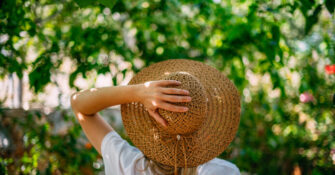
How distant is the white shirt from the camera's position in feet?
4.12

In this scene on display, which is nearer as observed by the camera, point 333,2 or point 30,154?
point 333,2

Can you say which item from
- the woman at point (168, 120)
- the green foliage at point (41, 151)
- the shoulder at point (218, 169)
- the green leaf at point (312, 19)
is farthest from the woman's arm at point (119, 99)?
the green foliage at point (41, 151)

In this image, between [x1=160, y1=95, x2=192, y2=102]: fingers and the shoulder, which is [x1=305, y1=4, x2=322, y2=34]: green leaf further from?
[x1=160, y1=95, x2=192, y2=102]: fingers

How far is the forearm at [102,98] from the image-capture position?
117cm

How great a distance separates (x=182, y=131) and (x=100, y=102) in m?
0.40

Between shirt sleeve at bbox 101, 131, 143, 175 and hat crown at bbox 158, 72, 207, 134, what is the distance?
31 cm

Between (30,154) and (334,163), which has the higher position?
(30,154)

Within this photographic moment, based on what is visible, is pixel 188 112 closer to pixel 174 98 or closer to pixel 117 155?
pixel 174 98

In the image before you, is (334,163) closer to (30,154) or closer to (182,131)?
(182,131)

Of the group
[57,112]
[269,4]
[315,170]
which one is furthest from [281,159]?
[57,112]

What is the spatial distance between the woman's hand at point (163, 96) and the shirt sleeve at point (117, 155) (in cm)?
39

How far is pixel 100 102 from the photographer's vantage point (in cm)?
129

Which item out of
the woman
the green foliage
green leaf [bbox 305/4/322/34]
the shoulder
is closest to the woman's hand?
the woman

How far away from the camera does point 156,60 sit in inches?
95.7
